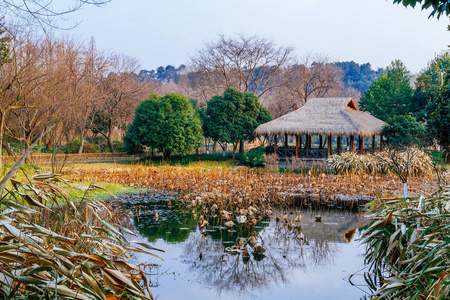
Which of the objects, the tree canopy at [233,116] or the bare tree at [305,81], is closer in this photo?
the tree canopy at [233,116]

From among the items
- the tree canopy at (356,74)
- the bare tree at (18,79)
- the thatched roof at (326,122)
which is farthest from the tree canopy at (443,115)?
the tree canopy at (356,74)

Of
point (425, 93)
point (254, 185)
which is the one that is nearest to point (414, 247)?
point (254, 185)

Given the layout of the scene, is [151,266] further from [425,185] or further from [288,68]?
[288,68]

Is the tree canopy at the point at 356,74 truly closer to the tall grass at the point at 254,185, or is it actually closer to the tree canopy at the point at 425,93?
the tree canopy at the point at 425,93

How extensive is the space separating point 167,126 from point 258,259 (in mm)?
15681

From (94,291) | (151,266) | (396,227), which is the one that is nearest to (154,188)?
(151,266)

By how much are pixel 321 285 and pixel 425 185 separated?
807 cm

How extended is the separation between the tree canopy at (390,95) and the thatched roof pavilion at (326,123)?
170 inches

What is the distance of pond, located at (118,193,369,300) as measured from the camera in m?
5.14

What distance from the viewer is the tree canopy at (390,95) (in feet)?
83.9

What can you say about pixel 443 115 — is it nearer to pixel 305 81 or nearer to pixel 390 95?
pixel 390 95

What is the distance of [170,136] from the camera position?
20969 mm

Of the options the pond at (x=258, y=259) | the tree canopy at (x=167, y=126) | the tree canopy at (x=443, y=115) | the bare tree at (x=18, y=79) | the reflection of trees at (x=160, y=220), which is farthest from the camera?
the tree canopy at (x=167, y=126)

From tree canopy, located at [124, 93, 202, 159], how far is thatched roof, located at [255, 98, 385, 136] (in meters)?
3.57
